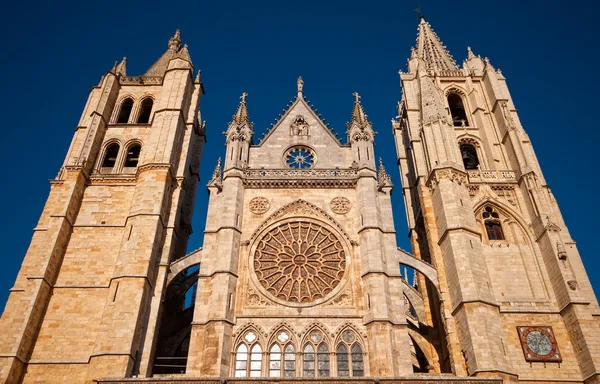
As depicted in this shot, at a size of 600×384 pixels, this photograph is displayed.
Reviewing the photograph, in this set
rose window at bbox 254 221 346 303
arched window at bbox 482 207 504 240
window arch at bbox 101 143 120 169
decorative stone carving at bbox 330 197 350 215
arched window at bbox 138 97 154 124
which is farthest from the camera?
arched window at bbox 138 97 154 124

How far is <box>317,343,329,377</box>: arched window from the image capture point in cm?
1661

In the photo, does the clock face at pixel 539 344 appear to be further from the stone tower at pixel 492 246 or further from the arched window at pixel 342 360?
the arched window at pixel 342 360

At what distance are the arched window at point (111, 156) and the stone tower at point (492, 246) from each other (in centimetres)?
1426

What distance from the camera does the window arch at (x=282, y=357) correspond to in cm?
1661

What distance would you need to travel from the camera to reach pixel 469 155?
25609mm

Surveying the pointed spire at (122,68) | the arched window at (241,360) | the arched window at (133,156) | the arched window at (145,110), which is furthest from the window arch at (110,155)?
the arched window at (241,360)

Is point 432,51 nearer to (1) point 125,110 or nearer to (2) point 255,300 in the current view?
(1) point 125,110

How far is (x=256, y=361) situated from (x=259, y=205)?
20.9 ft

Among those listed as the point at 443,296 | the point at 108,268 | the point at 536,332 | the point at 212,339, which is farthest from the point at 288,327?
the point at 536,332

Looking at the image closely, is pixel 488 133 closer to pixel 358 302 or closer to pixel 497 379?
pixel 358 302

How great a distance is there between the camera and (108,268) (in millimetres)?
19094

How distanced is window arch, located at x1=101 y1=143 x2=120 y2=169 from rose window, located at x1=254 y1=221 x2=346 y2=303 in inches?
356

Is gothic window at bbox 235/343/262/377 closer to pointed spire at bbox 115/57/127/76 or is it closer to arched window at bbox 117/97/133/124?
arched window at bbox 117/97/133/124

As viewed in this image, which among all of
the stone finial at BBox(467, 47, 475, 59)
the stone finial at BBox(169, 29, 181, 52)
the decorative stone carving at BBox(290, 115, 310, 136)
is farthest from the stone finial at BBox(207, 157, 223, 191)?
the stone finial at BBox(467, 47, 475, 59)
